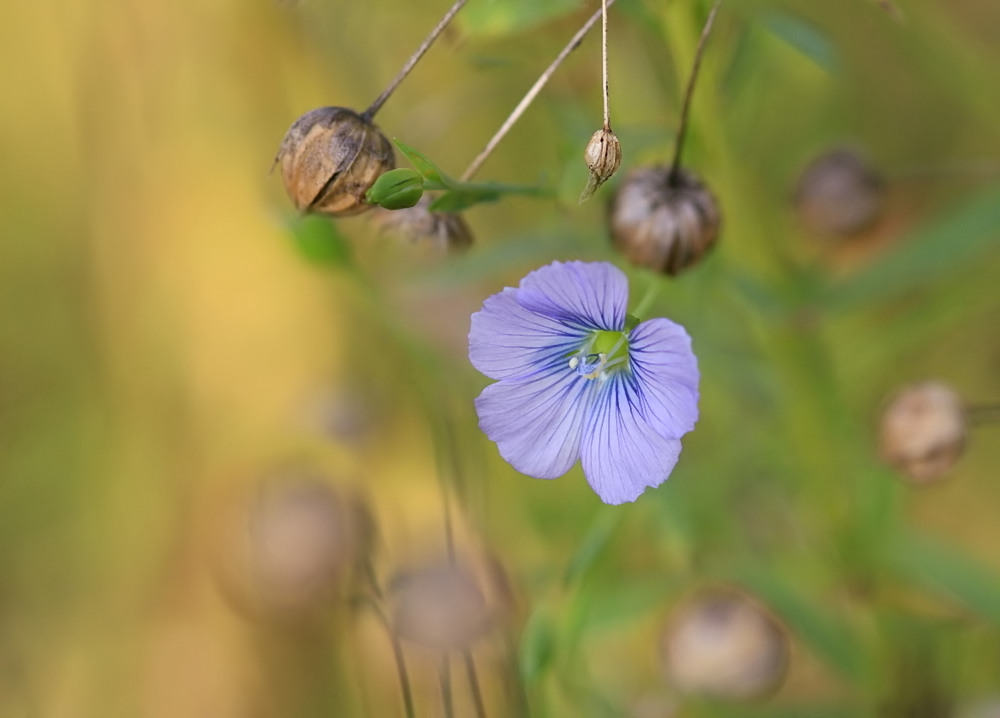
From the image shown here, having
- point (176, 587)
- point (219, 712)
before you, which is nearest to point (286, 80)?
point (176, 587)

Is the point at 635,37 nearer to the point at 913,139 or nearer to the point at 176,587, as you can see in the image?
the point at 913,139

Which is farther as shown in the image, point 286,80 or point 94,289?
point 94,289

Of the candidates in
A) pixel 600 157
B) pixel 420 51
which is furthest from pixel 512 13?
pixel 600 157

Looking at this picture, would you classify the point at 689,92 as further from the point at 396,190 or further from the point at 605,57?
the point at 396,190

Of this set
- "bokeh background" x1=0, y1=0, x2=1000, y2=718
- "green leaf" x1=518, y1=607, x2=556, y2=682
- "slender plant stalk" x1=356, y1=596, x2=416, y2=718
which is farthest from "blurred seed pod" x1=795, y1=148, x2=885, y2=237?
"slender plant stalk" x1=356, y1=596, x2=416, y2=718

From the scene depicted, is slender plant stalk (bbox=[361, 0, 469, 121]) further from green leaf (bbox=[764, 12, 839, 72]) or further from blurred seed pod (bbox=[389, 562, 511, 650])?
blurred seed pod (bbox=[389, 562, 511, 650])

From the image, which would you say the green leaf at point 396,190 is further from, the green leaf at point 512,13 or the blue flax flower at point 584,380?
the green leaf at point 512,13
